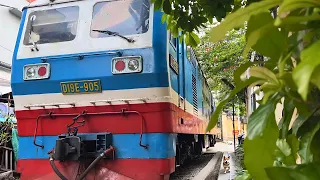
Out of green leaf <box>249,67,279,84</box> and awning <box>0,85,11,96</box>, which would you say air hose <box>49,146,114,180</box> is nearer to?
green leaf <box>249,67,279,84</box>

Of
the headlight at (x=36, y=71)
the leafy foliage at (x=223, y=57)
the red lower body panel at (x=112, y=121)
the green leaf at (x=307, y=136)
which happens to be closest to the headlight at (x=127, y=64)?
the red lower body panel at (x=112, y=121)

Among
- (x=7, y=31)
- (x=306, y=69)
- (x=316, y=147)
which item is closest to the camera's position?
(x=306, y=69)

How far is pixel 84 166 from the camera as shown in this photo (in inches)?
153

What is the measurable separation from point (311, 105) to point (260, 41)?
18 centimetres

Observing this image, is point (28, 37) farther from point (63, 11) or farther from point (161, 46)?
point (161, 46)

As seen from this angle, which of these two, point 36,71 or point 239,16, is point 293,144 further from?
point 36,71

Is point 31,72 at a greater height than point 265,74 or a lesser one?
greater

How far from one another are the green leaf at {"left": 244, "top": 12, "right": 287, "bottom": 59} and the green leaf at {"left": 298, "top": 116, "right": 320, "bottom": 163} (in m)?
0.17

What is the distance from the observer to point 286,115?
0.87 m

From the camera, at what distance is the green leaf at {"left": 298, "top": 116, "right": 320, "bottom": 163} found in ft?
2.51

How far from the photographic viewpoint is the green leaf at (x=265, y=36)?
70 cm

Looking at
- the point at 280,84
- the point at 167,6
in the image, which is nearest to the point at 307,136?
the point at 280,84

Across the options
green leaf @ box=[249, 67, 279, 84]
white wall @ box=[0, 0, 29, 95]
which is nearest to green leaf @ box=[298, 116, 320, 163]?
green leaf @ box=[249, 67, 279, 84]

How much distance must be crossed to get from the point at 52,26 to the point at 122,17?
91 cm
